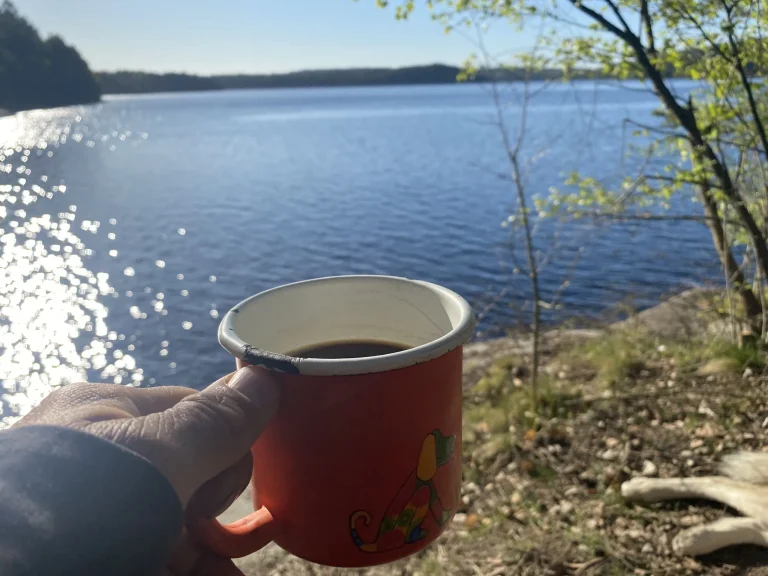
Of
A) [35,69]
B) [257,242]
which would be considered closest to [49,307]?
[257,242]

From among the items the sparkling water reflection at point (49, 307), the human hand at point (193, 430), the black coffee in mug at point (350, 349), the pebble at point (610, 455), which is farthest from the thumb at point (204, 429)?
the sparkling water reflection at point (49, 307)

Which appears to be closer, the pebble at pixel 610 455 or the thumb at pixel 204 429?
the thumb at pixel 204 429

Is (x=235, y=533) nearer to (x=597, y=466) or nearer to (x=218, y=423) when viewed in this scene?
(x=218, y=423)

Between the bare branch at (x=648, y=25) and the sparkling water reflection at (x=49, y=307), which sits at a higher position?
the bare branch at (x=648, y=25)

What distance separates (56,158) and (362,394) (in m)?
34.5

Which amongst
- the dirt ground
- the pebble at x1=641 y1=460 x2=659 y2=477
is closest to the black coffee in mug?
the dirt ground

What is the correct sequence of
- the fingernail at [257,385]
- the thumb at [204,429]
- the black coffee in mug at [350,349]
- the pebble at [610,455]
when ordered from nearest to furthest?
1. the thumb at [204,429]
2. the fingernail at [257,385]
3. the black coffee in mug at [350,349]
4. the pebble at [610,455]

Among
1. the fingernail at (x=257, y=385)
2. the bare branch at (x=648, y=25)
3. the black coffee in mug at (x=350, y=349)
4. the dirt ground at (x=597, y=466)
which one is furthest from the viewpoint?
the bare branch at (x=648, y=25)

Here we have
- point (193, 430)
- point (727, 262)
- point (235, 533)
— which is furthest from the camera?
point (727, 262)

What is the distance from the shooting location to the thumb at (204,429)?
1.07 meters

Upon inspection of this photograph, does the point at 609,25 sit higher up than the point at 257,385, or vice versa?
the point at 609,25

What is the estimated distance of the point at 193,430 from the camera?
114 centimetres

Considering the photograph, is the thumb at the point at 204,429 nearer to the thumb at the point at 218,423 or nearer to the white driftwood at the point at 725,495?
the thumb at the point at 218,423

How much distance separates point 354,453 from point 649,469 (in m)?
2.79
